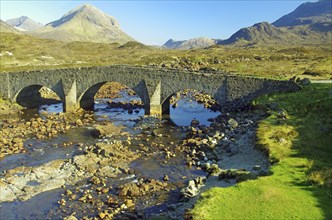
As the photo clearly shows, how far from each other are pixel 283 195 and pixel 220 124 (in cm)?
2110

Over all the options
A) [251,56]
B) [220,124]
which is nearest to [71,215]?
[220,124]

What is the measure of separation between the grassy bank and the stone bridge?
6968 mm

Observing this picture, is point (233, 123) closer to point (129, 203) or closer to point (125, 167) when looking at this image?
point (125, 167)

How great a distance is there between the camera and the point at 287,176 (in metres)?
24.1

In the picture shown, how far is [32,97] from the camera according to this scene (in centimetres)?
6519

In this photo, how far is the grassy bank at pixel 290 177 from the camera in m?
19.6

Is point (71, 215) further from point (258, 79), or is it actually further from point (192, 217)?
point (258, 79)

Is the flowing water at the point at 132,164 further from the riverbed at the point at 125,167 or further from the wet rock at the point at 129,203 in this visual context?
A: the wet rock at the point at 129,203

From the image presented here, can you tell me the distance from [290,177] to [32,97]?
5228cm

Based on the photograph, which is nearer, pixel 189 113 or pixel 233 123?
pixel 233 123

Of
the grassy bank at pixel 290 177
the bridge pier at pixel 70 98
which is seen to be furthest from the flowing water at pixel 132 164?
the grassy bank at pixel 290 177

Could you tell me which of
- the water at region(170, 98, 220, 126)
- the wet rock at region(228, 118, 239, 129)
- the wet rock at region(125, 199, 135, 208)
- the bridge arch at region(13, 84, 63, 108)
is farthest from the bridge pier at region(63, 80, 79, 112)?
the wet rock at region(125, 199, 135, 208)

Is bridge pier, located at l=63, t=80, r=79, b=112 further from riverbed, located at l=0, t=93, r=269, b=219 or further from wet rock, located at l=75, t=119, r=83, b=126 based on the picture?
riverbed, located at l=0, t=93, r=269, b=219

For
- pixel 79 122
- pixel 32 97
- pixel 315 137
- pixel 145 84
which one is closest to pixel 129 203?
pixel 315 137
